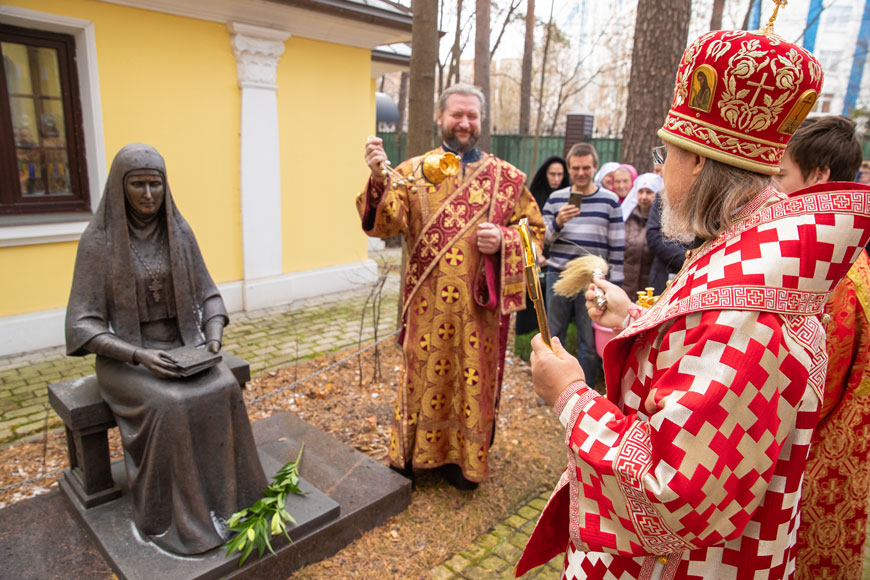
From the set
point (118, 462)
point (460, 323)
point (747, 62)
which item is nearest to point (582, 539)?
point (747, 62)

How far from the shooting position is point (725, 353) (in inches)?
46.8

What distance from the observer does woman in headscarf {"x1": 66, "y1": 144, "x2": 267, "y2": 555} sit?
2.77 m

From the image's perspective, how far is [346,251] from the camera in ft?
29.6

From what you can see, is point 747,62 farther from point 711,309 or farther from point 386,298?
point 386,298

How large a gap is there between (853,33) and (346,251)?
28084mm

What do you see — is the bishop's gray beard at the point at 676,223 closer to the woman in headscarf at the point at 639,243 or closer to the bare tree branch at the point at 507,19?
the woman in headscarf at the point at 639,243

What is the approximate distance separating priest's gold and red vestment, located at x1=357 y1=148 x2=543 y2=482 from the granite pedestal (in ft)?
1.08

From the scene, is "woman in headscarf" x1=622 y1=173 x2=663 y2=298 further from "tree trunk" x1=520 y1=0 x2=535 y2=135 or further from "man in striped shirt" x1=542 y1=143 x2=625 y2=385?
"tree trunk" x1=520 y1=0 x2=535 y2=135

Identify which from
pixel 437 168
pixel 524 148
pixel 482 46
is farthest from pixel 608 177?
pixel 524 148

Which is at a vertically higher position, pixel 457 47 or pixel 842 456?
pixel 457 47

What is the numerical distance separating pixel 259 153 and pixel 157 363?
17.3ft

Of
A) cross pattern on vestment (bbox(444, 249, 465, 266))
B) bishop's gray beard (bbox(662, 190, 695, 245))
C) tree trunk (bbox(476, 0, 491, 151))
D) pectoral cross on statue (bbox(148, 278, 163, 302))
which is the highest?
tree trunk (bbox(476, 0, 491, 151))

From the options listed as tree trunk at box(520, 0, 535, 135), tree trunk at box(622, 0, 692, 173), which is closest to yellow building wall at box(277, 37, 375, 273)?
tree trunk at box(622, 0, 692, 173)

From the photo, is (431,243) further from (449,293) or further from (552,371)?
(552,371)
